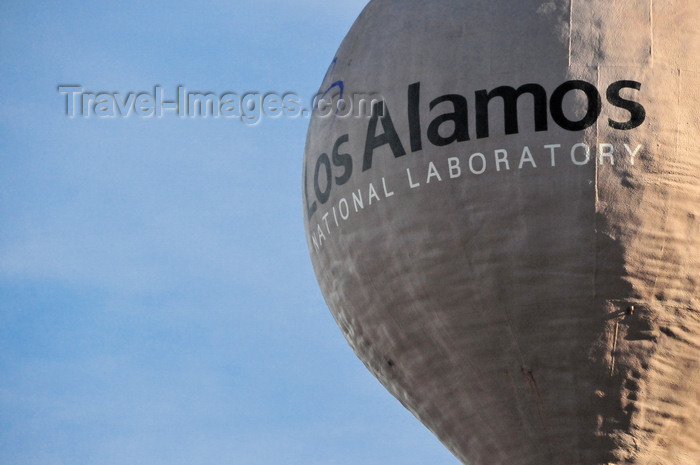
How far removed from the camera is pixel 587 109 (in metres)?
13.3

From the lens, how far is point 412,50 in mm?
14367

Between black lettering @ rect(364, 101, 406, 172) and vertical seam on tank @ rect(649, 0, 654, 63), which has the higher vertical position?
vertical seam on tank @ rect(649, 0, 654, 63)

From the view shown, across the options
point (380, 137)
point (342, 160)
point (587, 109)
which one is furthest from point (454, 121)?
point (342, 160)

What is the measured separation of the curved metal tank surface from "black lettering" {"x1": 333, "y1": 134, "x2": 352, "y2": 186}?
0.06 meters

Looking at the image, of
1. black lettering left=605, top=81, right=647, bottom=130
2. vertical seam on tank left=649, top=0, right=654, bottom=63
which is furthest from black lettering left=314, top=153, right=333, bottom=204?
vertical seam on tank left=649, top=0, right=654, bottom=63

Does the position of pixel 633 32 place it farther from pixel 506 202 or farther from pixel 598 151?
pixel 506 202

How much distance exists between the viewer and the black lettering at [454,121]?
1360 cm

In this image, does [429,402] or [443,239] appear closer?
[443,239]

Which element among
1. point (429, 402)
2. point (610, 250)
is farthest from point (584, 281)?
point (429, 402)

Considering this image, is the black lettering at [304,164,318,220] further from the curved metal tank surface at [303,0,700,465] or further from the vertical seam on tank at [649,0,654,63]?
the vertical seam on tank at [649,0,654,63]

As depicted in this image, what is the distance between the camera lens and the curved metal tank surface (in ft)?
43.4

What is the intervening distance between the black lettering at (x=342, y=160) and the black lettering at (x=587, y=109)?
7.86 feet

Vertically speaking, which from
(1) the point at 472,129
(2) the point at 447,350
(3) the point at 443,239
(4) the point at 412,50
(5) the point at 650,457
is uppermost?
(4) the point at 412,50

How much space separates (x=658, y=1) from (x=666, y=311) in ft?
9.82
